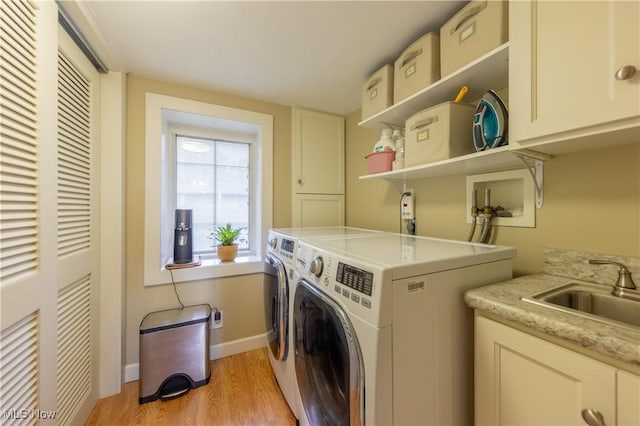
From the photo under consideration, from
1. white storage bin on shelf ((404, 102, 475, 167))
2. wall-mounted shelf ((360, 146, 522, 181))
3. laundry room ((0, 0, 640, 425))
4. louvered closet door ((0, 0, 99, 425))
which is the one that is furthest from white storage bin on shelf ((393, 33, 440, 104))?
louvered closet door ((0, 0, 99, 425))

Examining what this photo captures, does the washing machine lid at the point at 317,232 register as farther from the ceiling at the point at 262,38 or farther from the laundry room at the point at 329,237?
the ceiling at the point at 262,38

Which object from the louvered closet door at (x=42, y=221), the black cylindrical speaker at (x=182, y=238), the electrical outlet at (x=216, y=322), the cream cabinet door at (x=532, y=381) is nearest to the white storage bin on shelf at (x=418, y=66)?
the cream cabinet door at (x=532, y=381)

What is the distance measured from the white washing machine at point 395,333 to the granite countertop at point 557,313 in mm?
77

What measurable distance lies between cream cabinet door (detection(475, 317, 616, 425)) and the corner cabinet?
5.46 feet

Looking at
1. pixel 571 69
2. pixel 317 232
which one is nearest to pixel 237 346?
pixel 317 232

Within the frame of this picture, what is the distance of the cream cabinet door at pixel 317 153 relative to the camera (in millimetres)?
2236

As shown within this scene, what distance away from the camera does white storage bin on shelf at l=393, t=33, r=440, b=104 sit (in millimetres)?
1190

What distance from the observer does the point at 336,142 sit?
2406 millimetres

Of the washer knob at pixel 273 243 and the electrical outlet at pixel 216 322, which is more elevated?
the washer knob at pixel 273 243

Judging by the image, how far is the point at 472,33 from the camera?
39.7 inches

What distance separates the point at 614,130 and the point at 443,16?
2.98ft

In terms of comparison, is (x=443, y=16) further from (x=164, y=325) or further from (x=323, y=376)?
(x=164, y=325)

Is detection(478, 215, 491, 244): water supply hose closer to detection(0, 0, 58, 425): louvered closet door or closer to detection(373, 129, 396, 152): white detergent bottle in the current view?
detection(373, 129, 396, 152): white detergent bottle

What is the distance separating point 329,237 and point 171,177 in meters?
1.61
